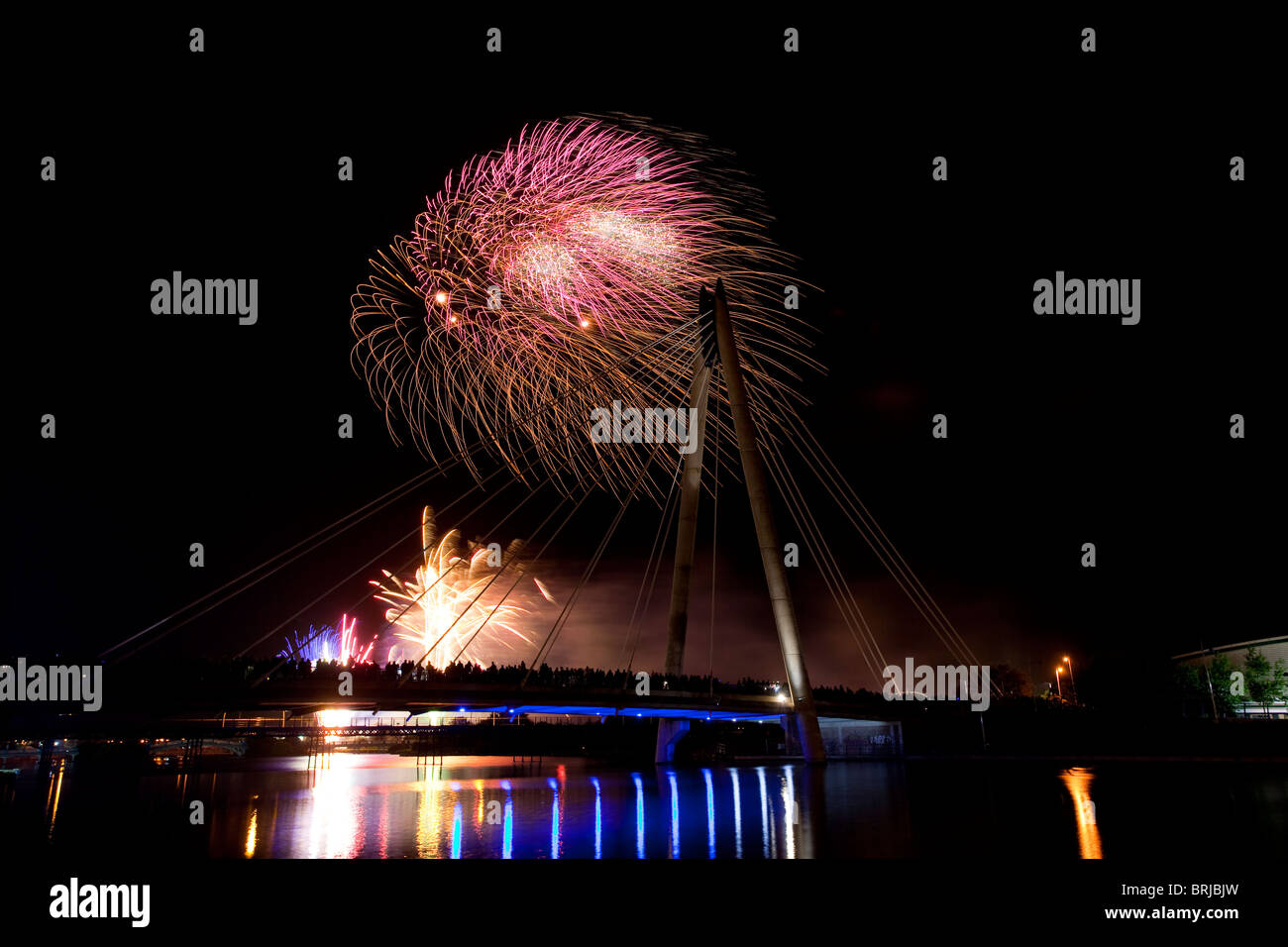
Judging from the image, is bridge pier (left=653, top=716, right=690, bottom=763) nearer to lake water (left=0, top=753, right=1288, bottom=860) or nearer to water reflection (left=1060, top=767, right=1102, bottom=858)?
lake water (left=0, top=753, right=1288, bottom=860)

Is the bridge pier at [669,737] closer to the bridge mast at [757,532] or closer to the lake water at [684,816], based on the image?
the bridge mast at [757,532]

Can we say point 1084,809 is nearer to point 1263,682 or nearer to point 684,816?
point 684,816

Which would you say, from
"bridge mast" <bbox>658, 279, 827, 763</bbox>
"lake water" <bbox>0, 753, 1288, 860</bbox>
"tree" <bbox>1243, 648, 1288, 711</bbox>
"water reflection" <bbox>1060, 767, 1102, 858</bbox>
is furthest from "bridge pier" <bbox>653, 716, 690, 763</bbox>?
"tree" <bbox>1243, 648, 1288, 711</bbox>

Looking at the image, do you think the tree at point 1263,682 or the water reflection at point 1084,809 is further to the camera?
the tree at point 1263,682

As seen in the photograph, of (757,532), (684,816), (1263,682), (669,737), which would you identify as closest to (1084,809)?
(684,816)

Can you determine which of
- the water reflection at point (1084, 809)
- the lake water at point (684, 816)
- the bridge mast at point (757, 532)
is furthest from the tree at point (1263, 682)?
the bridge mast at point (757, 532)
